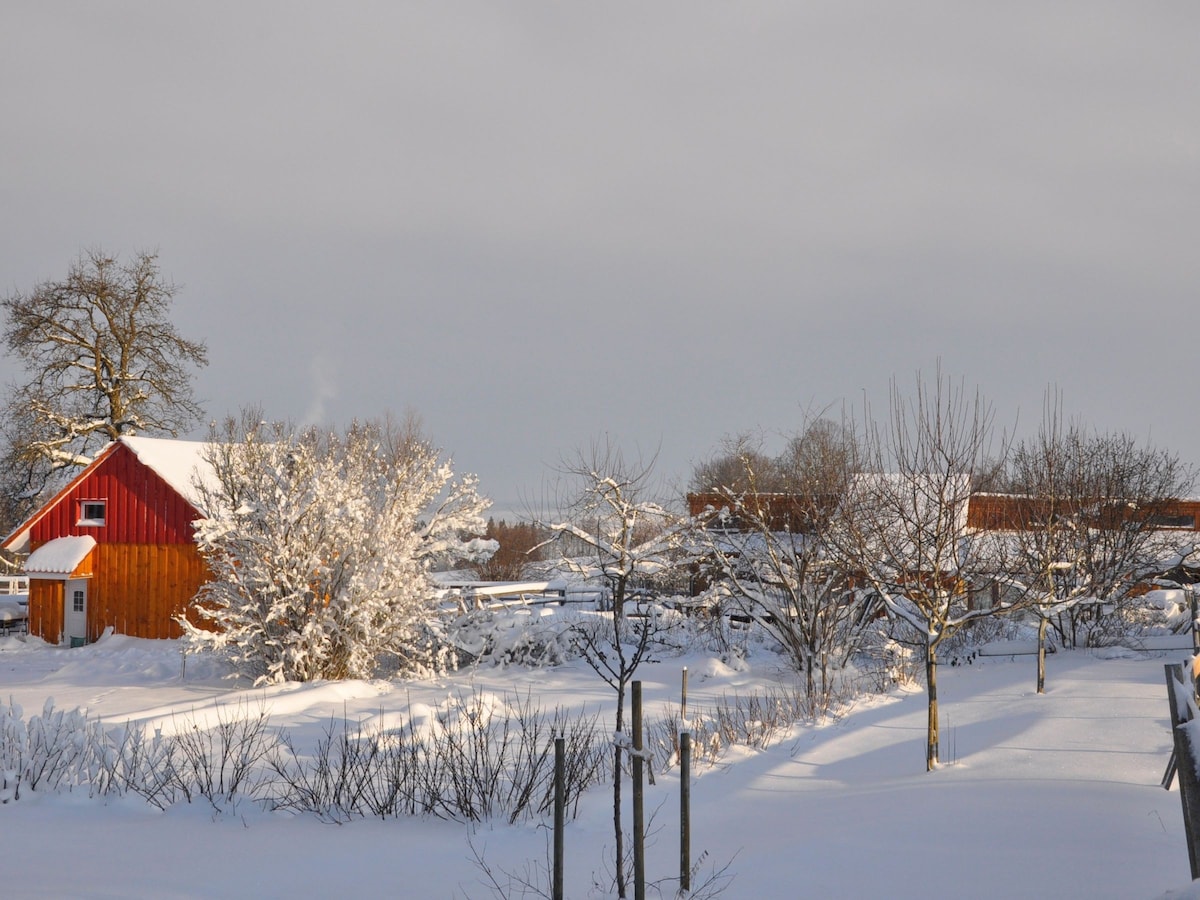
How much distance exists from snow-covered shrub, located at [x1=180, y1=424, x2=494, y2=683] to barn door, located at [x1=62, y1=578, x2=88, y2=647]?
1003cm

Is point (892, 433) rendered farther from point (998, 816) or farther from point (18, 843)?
point (18, 843)

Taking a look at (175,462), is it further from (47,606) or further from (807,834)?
(807,834)

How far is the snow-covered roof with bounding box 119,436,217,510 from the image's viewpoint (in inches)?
997

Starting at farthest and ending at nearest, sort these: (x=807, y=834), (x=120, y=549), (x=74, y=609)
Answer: (x=74, y=609), (x=120, y=549), (x=807, y=834)

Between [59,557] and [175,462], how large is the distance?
371 centimetres

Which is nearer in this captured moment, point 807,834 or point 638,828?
point 638,828

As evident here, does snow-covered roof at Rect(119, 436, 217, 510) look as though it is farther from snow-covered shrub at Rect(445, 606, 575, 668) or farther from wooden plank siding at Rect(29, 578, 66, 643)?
snow-covered shrub at Rect(445, 606, 575, 668)

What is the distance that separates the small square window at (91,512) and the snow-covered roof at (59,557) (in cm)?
42

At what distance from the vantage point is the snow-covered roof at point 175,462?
25.3 metres

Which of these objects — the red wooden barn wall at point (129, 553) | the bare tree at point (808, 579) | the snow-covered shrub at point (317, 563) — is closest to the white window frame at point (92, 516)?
the red wooden barn wall at point (129, 553)

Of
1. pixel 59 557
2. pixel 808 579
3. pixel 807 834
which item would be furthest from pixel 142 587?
pixel 807 834

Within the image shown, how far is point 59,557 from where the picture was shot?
84.1 feet

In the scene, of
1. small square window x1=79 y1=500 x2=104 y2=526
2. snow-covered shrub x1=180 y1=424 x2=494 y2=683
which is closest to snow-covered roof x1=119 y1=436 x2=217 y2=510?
small square window x1=79 y1=500 x2=104 y2=526

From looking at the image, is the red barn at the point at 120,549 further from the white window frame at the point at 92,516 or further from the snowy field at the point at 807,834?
the snowy field at the point at 807,834
